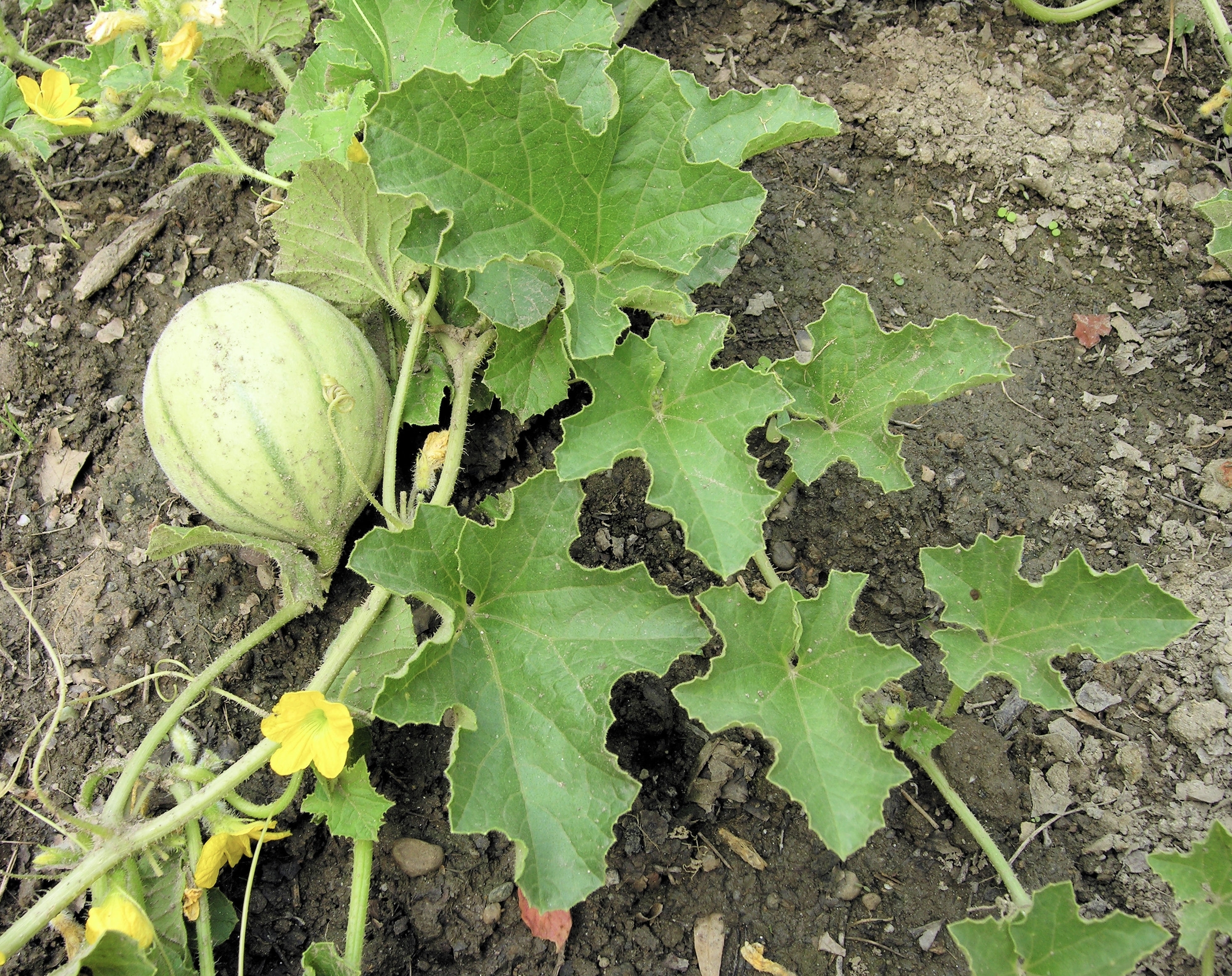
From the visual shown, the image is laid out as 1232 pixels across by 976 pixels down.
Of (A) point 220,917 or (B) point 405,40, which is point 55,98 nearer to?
(B) point 405,40

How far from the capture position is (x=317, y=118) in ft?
7.41

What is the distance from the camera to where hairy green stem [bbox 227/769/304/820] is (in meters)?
2.11

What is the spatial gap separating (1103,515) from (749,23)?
202cm

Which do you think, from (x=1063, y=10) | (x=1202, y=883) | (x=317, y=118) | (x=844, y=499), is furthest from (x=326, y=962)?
(x=1063, y=10)

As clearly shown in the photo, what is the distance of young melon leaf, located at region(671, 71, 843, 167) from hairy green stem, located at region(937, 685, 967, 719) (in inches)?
57.1

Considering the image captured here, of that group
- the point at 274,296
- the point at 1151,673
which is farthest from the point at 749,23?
the point at 1151,673

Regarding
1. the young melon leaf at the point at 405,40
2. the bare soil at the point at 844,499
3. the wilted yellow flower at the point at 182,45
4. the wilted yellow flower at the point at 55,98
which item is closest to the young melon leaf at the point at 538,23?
the young melon leaf at the point at 405,40

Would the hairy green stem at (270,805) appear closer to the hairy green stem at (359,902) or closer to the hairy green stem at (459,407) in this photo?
the hairy green stem at (359,902)

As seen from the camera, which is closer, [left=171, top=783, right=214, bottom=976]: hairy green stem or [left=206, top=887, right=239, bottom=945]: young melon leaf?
[left=171, top=783, right=214, bottom=976]: hairy green stem

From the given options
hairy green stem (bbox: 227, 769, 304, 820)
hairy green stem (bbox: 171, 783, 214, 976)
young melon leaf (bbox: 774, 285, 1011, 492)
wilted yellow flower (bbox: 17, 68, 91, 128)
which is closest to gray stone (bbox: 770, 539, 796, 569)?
young melon leaf (bbox: 774, 285, 1011, 492)

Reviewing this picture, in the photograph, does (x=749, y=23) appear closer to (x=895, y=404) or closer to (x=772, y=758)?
(x=895, y=404)

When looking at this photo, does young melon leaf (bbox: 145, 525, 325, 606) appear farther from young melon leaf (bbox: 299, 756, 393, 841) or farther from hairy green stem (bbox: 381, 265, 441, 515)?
young melon leaf (bbox: 299, 756, 393, 841)

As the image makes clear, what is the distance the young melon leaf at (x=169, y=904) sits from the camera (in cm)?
211

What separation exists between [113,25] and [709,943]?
2.77m
